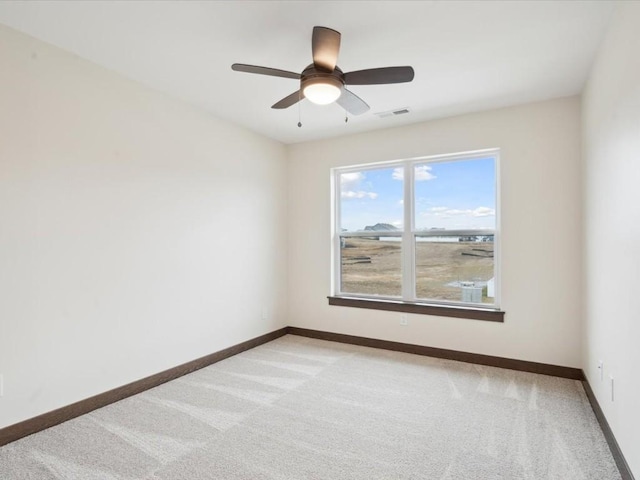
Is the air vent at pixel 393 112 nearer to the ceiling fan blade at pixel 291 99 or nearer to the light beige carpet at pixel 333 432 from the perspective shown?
the ceiling fan blade at pixel 291 99

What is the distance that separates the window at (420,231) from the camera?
3736 mm

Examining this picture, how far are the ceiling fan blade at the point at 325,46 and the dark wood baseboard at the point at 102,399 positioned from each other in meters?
2.85

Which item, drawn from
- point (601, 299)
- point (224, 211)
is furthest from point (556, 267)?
point (224, 211)

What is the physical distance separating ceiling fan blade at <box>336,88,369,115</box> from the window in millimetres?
1622

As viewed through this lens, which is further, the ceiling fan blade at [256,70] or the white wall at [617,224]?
the ceiling fan blade at [256,70]

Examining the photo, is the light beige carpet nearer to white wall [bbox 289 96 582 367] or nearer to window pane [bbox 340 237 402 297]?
white wall [bbox 289 96 582 367]

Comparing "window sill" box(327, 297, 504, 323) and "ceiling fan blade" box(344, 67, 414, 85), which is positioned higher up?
"ceiling fan blade" box(344, 67, 414, 85)

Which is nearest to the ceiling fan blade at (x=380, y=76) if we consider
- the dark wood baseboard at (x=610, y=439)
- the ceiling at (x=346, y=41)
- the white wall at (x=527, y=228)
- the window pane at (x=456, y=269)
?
the ceiling at (x=346, y=41)

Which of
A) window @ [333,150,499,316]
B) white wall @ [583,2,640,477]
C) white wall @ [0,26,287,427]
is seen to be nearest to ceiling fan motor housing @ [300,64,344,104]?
white wall @ [583,2,640,477]

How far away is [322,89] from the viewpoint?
2.17 metres

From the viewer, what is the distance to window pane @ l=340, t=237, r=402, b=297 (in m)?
4.24

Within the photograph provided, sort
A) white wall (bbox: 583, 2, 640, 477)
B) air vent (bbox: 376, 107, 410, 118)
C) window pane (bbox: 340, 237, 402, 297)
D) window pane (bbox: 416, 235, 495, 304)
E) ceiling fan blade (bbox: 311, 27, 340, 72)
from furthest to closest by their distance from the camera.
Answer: window pane (bbox: 340, 237, 402, 297) → window pane (bbox: 416, 235, 495, 304) → air vent (bbox: 376, 107, 410, 118) → ceiling fan blade (bbox: 311, 27, 340, 72) → white wall (bbox: 583, 2, 640, 477)

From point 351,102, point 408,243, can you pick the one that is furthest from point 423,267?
point 351,102

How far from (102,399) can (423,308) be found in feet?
10.2
